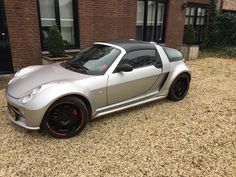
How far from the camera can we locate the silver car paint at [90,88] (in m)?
3.06

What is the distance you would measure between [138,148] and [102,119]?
3.58 ft

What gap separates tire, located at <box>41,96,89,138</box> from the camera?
315cm

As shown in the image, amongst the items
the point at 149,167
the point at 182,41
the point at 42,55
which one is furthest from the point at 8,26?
the point at 182,41

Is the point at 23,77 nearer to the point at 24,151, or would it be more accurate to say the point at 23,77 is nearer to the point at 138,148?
the point at 24,151

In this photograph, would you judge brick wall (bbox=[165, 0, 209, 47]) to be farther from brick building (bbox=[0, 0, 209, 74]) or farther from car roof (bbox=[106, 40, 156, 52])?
car roof (bbox=[106, 40, 156, 52])

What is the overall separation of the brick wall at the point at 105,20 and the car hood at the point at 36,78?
4077mm

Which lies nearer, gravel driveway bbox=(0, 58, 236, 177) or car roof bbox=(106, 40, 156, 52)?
gravel driveway bbox=(0, 58, 236, 177)

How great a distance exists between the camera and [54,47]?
6543mm

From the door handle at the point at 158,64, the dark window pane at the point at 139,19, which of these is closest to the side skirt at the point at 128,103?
the door handle at the point at 158,64

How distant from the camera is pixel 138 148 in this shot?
3141mm

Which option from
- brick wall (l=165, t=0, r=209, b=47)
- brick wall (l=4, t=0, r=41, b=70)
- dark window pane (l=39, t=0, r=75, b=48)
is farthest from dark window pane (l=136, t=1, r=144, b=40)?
brick wall (l=4, t=0, r=41, b=70)

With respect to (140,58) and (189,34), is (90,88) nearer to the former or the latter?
(140,58)

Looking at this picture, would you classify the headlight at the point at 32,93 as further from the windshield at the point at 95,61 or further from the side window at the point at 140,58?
the side window at the point at 140,58

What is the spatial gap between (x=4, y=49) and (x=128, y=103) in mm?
4500
